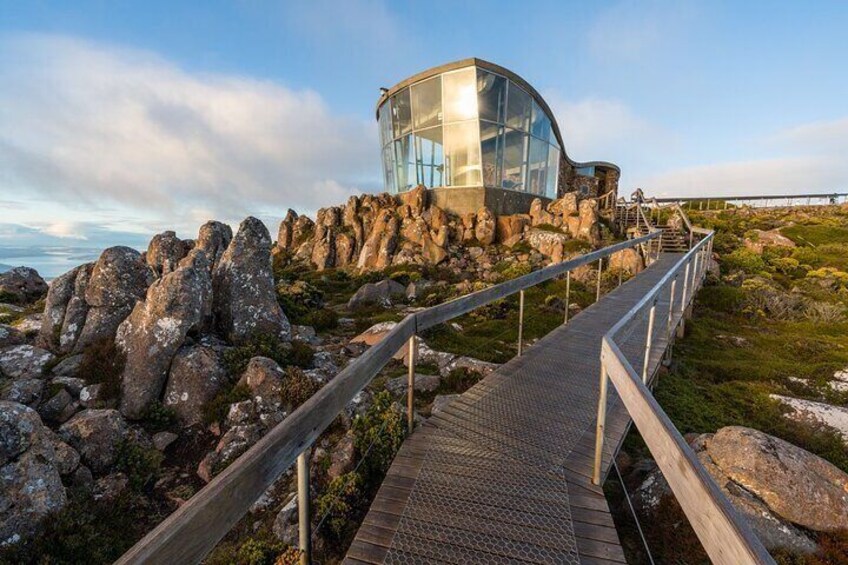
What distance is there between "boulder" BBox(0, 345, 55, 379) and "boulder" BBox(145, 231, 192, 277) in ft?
11.2

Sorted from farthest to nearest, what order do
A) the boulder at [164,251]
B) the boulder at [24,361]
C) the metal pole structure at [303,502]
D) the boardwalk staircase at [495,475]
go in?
the boulder at [164,251] → the boulder at [24,361] → the metal pole structure at [303,502] → the boardwalk staircase at [495,475]

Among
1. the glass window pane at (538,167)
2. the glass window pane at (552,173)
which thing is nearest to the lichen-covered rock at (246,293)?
the glass window pane at (538,167)

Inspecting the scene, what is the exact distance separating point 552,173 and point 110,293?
28.0m

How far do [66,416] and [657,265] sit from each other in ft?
60.2

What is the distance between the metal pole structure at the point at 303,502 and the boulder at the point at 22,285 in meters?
22.2

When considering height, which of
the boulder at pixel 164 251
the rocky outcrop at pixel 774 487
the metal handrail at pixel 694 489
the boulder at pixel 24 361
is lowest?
the rocky outcrop at pixel 774 487

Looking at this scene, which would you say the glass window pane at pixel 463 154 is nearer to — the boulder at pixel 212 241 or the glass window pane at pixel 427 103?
the glass window pane at pixel 427 103

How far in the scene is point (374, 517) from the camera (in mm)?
2881

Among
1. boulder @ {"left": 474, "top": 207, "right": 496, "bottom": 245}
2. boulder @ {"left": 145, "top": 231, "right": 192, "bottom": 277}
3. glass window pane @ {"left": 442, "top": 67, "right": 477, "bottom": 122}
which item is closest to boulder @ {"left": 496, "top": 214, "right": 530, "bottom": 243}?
boulder @ {"left": 474, "top": 207, "right": 496, "bottom": 245}

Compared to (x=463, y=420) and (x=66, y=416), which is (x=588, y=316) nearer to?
(x=463, y=420)

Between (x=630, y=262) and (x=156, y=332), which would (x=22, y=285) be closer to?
A: (x=156, y=332)

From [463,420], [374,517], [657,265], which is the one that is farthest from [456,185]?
[374,517]

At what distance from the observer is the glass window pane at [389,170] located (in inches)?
1140

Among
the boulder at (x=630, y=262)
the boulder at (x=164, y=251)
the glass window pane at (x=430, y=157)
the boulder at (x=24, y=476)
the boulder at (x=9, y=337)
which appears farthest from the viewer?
the glass window pane at (x=430, y=157)
